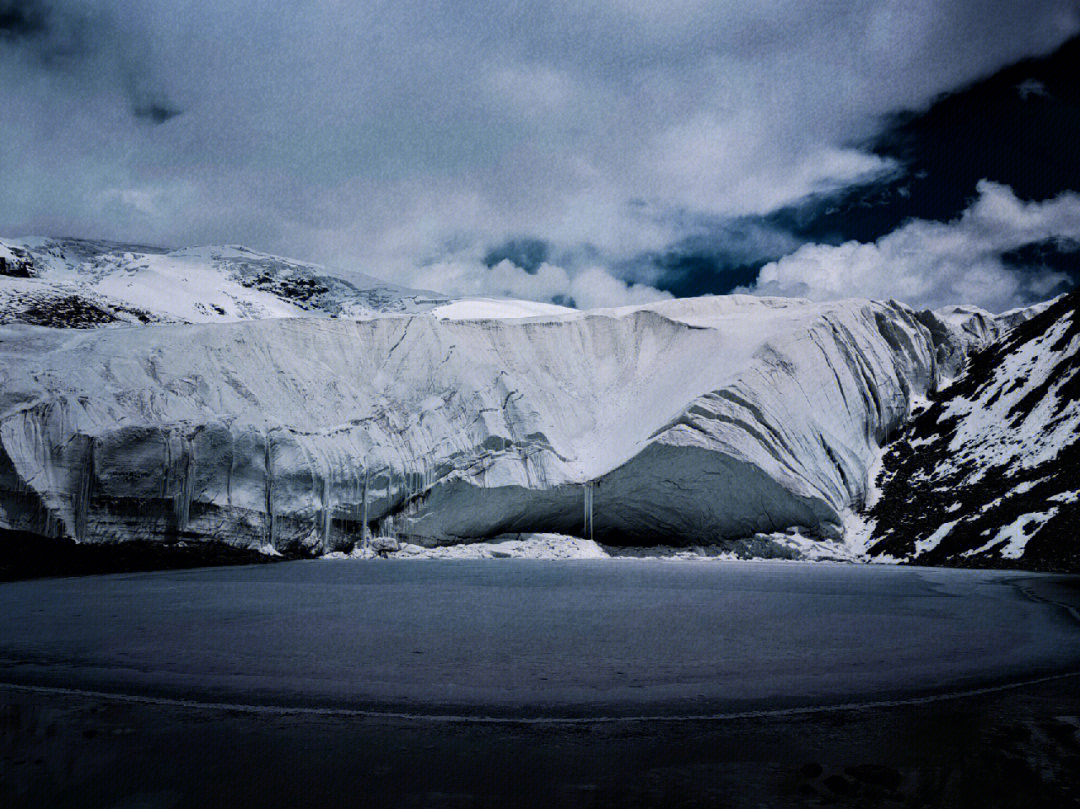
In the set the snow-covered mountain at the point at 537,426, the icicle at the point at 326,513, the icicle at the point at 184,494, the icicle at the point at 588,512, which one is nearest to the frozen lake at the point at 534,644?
the icicle at the point at 184,494

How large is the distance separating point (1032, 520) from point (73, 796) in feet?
58.9

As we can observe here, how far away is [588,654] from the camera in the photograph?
Answer: 554 cm

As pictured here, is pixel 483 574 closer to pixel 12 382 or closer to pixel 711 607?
pixel 711 607

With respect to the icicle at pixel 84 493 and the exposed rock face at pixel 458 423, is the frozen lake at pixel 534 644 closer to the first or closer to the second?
the icicle at pixel 84 493

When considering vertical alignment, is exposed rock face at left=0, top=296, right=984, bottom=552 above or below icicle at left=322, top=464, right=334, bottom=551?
above

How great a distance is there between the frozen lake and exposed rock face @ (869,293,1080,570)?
17.8 feet

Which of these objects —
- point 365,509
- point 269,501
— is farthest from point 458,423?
point 269,501

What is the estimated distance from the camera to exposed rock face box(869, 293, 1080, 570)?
15633mm

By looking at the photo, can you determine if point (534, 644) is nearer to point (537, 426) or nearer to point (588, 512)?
point (588, 512)

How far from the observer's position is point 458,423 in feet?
72.7

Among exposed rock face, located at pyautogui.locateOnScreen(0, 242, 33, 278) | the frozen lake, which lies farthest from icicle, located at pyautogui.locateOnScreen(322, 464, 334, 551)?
exposed rock face, located at pyautogui.locateOnScreen(0, 242, 33, 278)

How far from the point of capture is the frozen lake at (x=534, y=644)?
4.33m

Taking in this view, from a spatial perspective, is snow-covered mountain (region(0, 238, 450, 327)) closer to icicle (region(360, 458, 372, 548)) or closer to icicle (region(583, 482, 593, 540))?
icicle (region(360, 458, 372, 548))

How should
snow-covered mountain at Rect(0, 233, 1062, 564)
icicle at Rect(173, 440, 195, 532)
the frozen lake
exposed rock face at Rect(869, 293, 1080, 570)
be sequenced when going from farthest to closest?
1. icicle at Rect(173, 440, 195, 532)
2. snow-covered mountain at Rect(0, 233, 1062, 564)
3. exposed rock face at Rect(869, 293, 1080, 570)
4. the frozen lake
